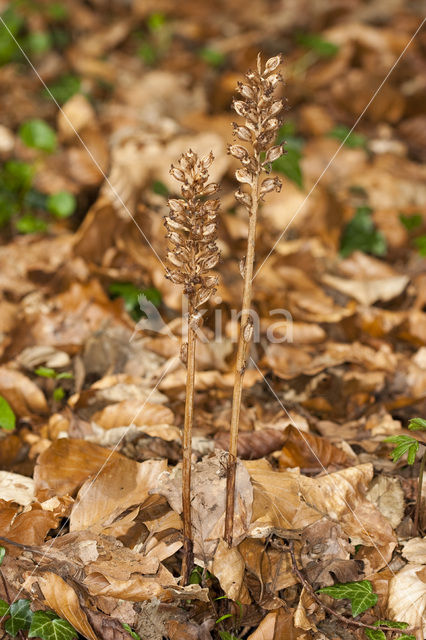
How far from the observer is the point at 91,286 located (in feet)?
10.5

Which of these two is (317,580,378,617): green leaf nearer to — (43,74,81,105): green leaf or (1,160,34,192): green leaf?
(1,160,34,192): green leaf

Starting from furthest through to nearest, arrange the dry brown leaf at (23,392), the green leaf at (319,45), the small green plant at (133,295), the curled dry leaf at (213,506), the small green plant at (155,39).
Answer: the small green plant at (155,39) < the green leaf at (319,45) < the small green plant at (133,295) < the dry brown leaf at (23,392) < the curled dry leaf at (213,506)

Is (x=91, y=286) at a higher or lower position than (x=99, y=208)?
lower

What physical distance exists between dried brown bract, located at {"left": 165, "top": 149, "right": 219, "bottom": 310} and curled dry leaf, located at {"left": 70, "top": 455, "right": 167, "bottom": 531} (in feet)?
2.41

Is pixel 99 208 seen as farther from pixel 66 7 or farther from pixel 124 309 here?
pixel 66 7

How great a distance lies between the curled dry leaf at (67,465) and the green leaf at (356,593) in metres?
0.82

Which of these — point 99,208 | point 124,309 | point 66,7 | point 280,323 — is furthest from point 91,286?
point 66,7

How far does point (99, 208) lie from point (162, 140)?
103 cm

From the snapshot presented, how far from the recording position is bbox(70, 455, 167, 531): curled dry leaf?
6.58 feet

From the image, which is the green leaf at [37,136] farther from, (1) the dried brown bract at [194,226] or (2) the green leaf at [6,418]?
(1) the dried brown bract at [194,226]

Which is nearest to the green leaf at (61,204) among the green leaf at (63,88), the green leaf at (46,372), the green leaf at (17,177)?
the green leaf at (17,177)

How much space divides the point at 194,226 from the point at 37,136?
9.64 feet

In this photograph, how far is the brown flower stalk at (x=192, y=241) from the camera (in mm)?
1560

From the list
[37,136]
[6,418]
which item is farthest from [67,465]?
[37,136]
